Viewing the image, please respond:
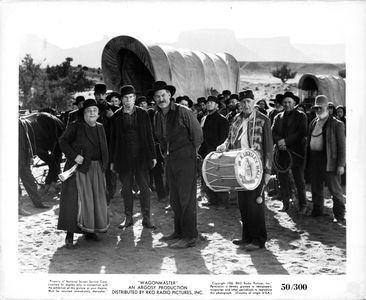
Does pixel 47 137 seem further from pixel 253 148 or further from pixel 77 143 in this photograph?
pixel 253 148

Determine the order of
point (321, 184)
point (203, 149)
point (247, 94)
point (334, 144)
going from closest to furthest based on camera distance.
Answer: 1. point (247, 94)
2. point (334, 144)
3. point (321, 184)
4. point (203, 149)

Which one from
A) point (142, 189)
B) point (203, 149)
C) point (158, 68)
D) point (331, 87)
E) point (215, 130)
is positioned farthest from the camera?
point (331, 87)

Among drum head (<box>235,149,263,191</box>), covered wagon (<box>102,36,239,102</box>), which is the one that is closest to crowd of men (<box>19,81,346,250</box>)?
drum head (<box>235,149,263,191</box>)

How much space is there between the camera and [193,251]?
6020mm

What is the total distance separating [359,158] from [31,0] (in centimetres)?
428

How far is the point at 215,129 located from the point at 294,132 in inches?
49.4

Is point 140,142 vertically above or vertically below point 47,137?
above

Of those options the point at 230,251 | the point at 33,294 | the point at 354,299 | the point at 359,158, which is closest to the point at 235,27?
the point at 359,158

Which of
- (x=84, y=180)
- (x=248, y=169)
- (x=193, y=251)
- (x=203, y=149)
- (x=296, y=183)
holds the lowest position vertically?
(x=193, y=251)

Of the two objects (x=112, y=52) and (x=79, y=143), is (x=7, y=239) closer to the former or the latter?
(x=79, y=143)

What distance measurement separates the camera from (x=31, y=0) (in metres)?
5.96

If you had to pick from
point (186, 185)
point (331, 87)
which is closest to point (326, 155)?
point (186, 185)

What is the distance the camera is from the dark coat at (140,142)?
6.95 meters

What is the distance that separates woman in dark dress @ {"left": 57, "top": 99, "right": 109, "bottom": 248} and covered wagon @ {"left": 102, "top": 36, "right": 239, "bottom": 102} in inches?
222
